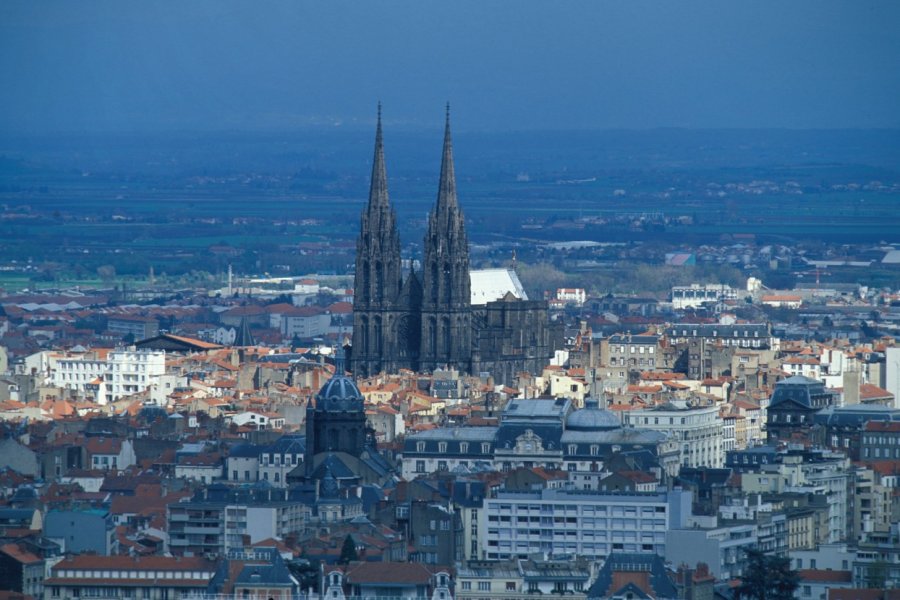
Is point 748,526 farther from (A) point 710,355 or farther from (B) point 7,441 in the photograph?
(A) point 710,355

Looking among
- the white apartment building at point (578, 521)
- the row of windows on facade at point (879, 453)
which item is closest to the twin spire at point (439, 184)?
the row of windows on facade at point (879, 453)

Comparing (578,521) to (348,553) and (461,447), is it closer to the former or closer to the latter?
(348,553)

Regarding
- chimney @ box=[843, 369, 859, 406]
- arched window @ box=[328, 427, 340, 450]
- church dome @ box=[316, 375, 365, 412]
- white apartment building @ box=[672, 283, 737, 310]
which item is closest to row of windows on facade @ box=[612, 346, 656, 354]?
chimney @ box=[843, 369, 859, 406]

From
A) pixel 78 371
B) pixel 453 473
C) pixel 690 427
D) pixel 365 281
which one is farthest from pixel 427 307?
pixel 453 473

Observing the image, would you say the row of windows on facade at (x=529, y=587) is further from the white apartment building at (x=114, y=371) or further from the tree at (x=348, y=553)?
the white apartment building at (x=114, y=371)

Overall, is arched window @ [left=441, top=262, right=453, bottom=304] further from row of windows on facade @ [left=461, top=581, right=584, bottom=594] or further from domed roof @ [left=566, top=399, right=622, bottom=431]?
row of windows on facade @ [left=461, top=581, right=584, bottom=594]
